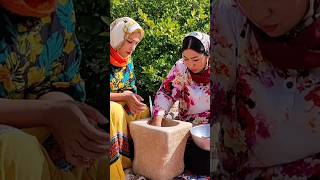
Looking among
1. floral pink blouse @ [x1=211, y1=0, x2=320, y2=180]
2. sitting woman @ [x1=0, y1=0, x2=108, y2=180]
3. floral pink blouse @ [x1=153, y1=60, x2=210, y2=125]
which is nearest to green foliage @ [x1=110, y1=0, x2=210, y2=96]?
floral pink blouse @ [x1=153, y1=60, x2=210, y2=125]

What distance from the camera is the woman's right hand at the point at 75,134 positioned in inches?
55.7

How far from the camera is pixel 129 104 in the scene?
3.10 metres

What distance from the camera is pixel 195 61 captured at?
118 inches

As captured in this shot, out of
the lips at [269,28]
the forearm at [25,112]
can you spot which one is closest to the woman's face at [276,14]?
the lips at [269,28]

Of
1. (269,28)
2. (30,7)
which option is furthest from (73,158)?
(269,28)

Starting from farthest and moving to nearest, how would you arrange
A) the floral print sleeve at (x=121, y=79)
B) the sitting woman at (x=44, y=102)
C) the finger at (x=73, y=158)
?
the floral print sleeve at (x=121, y=79) < the finger at (x=73, y=158) < the sitting woman at (x=44, y=102)

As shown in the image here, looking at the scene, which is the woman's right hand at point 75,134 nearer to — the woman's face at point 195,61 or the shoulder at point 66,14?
the shoulder at point 66,14

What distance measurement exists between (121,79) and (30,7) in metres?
1.79

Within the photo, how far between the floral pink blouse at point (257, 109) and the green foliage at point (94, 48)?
351 millimetres

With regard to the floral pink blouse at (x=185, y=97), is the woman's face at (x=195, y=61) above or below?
above

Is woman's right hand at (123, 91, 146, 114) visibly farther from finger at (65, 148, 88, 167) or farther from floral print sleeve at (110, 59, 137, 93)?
finger at (65, 148, 88, 167)

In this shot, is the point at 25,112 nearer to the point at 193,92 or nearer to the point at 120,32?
the point at 193,92

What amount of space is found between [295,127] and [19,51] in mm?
812

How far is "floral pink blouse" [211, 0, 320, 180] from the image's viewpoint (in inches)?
59.3
